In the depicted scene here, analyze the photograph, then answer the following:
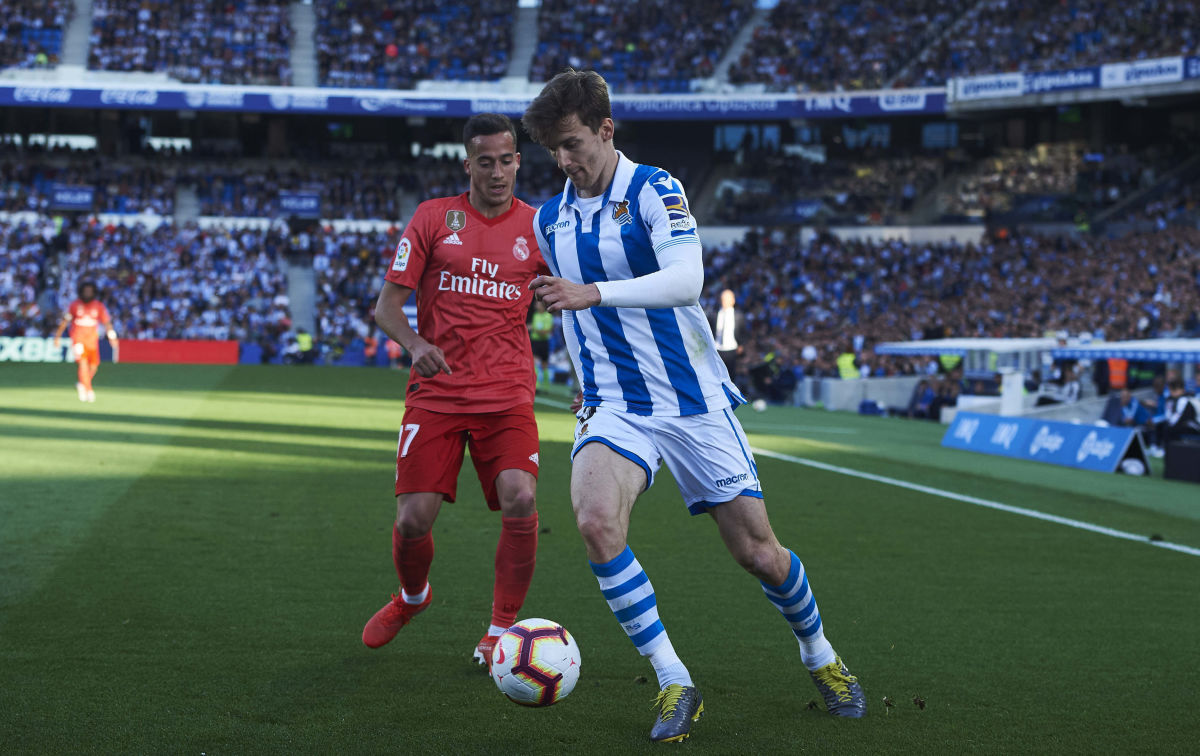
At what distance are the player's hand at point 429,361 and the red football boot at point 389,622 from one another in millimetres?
1190

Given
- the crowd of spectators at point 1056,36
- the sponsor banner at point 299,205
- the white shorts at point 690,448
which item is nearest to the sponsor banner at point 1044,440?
the white shorts at point 690,448

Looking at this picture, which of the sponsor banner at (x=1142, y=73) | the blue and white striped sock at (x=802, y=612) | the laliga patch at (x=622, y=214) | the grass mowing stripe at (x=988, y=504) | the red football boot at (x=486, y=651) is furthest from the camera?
the sponsor banner at (x=1142, y=73)

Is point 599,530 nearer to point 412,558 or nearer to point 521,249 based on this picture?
point 412,558

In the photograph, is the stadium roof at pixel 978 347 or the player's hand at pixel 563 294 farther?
the stadium roof at pixel 978 347

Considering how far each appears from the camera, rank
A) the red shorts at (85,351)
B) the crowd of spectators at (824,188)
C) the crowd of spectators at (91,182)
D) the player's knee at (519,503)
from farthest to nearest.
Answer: the crowd of spectators at (91,182) → the crowd of spectators at (824,188) → the red shorts at (85,351) → the player's knee at (519,503)

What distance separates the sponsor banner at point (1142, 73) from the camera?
3638 cm

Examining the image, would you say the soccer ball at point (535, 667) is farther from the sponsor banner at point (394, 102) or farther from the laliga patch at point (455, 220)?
the sponsor banner at point (394, 102)

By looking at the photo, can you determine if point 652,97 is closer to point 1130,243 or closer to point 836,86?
point 836,86

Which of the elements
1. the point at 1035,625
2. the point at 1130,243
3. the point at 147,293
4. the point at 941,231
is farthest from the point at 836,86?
the point at 1035,625

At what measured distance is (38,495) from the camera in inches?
406

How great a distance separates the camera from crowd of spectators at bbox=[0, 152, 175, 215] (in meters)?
46.3

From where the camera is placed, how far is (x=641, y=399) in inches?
184

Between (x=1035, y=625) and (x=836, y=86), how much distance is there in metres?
41.6

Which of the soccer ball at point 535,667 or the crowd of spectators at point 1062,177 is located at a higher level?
the crowd of spectators at point 1062,177
